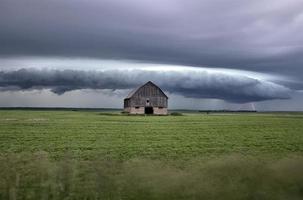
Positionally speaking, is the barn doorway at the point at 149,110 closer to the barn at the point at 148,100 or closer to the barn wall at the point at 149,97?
the barn at the point at 148,100

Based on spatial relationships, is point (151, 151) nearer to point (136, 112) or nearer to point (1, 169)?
point (1, 169)

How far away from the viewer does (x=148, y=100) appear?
96.8 m

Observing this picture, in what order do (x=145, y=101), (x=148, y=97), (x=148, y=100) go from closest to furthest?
(x=145, y=101), (x=148, y=100), (x=148, y=97)

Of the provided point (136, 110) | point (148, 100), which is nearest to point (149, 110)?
point (148, 100)

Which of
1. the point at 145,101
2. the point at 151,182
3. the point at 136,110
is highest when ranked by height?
the point at 145,101

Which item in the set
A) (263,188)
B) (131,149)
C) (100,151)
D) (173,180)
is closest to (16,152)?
(100,151)

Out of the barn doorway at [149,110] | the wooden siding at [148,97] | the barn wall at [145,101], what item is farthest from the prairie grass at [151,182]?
the barn doorway at [149,110]

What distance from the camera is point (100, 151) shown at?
25.7 m

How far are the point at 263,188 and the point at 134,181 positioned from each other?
14.4ft

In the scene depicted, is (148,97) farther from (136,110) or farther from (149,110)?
(136,110)

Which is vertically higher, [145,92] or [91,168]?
[145,92]

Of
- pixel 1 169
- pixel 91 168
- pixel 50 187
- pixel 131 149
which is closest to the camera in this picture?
pixel 50 187

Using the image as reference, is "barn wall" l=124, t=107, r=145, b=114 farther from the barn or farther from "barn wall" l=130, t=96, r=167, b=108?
"barn wall" l=130, t=96, r=167, b=108

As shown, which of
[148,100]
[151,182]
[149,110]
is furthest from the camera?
[149,110]
